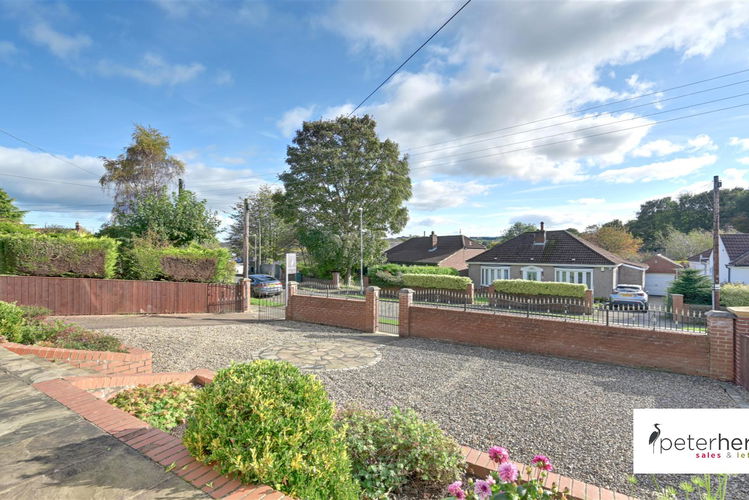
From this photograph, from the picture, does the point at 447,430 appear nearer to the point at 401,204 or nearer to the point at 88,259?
the point at 88,259

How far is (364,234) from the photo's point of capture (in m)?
31.6

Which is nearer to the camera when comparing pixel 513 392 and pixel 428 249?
pixel 513 392

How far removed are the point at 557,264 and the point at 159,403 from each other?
25151 millimetres

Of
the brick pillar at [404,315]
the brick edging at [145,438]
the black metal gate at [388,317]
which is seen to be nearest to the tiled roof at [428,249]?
the black metal gate at [388,317]

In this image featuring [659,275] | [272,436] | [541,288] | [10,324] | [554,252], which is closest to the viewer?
[272,436]

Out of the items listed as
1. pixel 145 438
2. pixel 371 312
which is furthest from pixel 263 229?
pixel 145 438

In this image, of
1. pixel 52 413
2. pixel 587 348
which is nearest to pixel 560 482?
pixel 52 413

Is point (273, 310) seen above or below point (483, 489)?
below

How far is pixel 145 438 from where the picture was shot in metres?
2.79

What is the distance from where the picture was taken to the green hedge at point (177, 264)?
14328 millimetres

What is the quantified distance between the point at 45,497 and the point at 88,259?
14147 millimetres

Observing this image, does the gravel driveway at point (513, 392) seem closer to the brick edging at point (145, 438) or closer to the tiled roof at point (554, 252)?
the brick edging at point (145, 438)

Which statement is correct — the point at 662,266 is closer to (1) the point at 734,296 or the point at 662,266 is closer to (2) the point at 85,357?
(1) the point at 734,296

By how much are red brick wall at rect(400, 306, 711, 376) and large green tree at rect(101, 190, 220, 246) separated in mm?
12299
